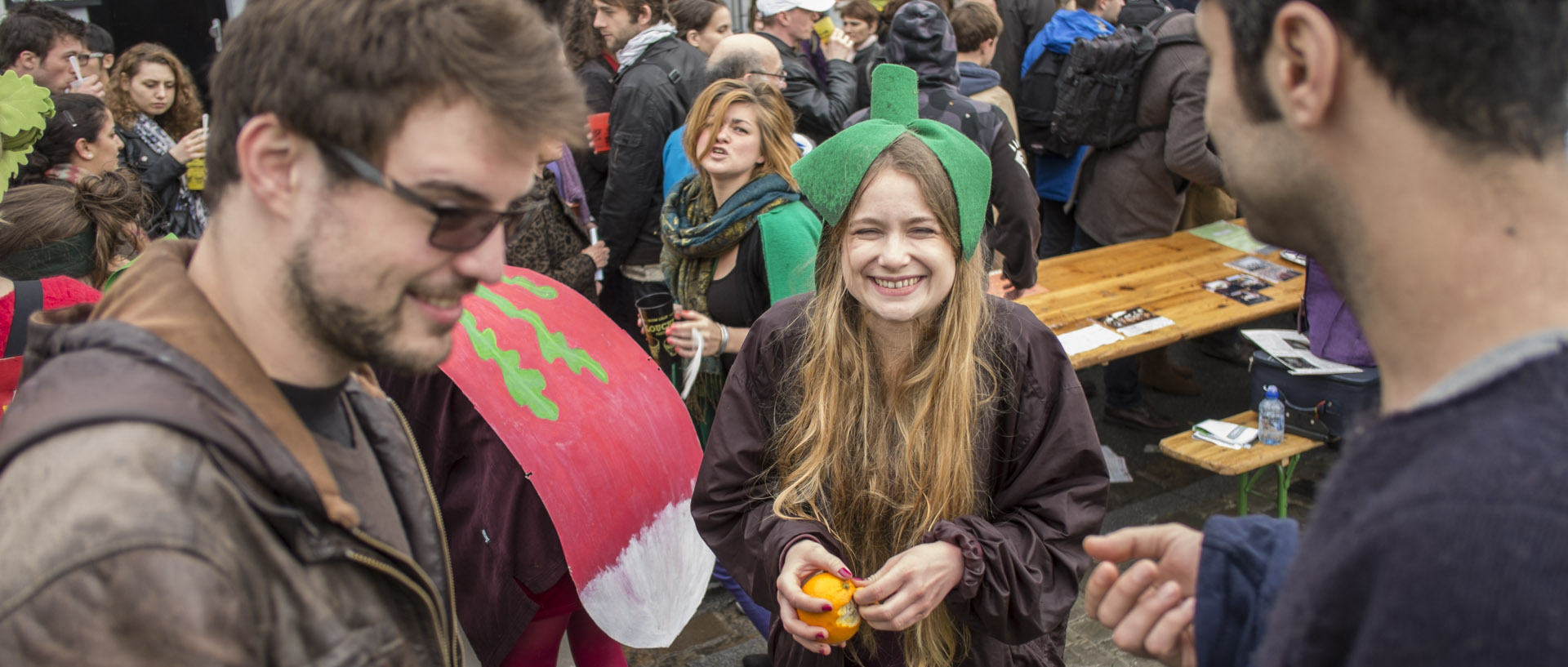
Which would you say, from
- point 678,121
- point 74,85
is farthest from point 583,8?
point 74,85

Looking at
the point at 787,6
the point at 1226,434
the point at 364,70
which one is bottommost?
the point at 1226,434

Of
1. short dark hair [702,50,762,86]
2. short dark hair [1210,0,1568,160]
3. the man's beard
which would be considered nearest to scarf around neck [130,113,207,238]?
short dark hair [702,50,762,86]

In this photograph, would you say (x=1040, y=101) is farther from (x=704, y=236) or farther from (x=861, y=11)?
(x=704, y=236)

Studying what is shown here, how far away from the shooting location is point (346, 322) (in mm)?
1241

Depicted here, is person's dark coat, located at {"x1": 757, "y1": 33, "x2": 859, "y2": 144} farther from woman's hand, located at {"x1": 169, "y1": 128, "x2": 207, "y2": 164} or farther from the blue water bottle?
woman's hand, located at {"x1": 169, "y1": 128, "x2": 207, "y2": 164}

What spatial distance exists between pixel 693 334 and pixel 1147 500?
2.44 metres

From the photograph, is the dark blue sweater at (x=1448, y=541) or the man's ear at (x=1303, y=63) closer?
the dark blue sweater at (x=1448, y=541)

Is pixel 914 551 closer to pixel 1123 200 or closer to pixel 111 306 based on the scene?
pixel 111 306

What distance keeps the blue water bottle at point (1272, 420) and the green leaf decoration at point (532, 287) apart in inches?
114

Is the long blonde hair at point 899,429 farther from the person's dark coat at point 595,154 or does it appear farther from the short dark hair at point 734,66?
the person's dark coat at point 595,154

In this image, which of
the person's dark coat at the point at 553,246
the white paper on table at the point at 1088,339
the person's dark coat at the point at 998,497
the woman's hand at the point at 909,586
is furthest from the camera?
the person's dark coat at the point at 553,246

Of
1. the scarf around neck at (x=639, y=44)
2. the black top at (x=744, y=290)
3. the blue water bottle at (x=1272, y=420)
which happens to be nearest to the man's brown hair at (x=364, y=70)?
the black top at (x=744, y=290)

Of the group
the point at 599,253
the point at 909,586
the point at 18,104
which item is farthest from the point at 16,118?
the point at 909,586

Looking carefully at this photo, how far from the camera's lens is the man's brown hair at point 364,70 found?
117cm
